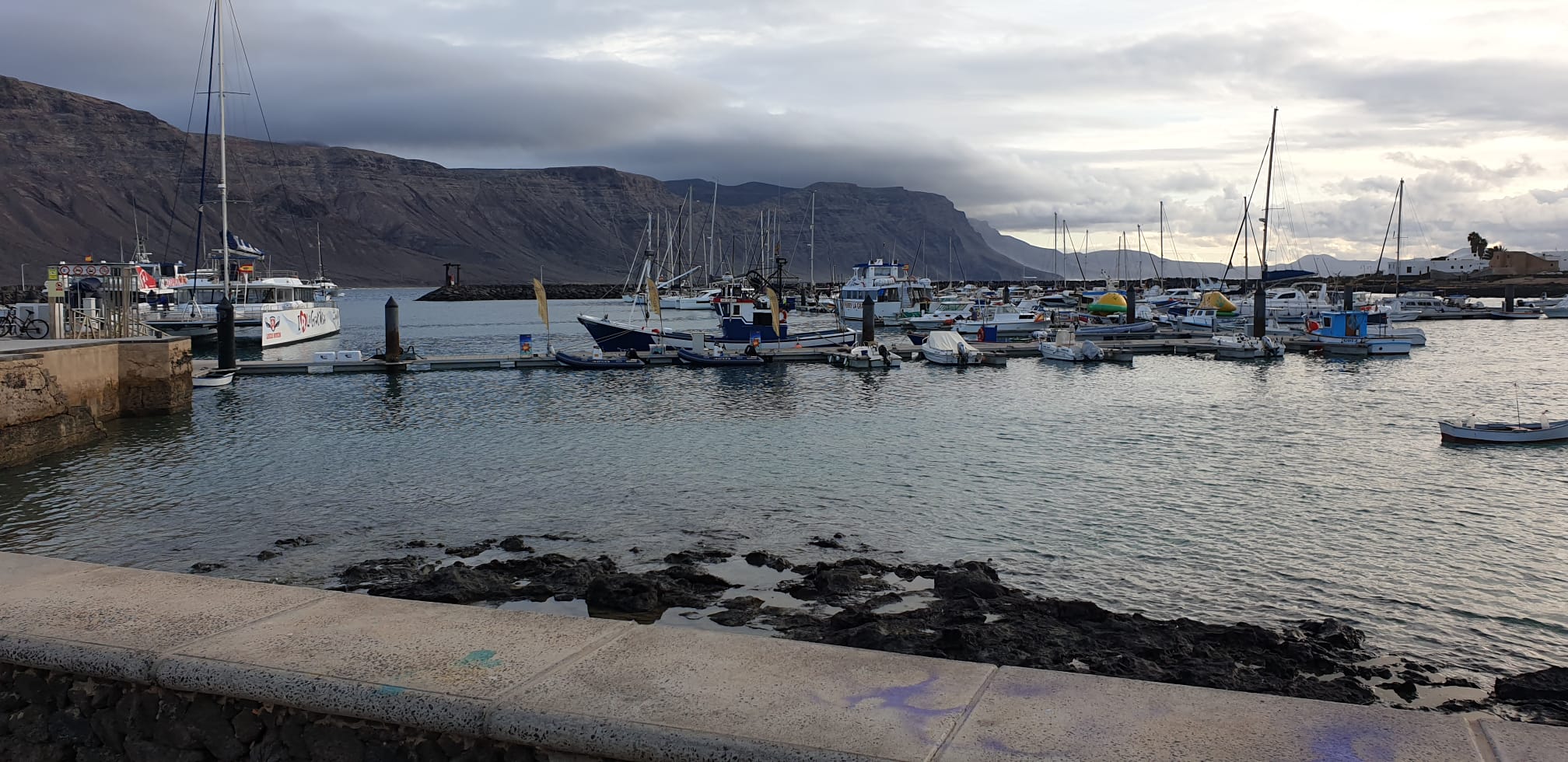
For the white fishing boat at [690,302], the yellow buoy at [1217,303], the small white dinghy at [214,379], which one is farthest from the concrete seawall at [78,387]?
the white fishing boat at [690,302]

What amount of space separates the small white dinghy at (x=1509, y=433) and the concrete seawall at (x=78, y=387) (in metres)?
32.8

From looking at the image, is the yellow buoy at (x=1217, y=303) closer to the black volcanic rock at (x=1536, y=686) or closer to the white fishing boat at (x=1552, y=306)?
the white fishing boat at (x=1552, y=306)

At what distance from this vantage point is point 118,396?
28.2 m

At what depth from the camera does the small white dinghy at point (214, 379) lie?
37312mm

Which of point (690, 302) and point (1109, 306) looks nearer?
point (1109, 306)

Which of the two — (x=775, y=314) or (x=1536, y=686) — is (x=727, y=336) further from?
(x=1536, y=686)

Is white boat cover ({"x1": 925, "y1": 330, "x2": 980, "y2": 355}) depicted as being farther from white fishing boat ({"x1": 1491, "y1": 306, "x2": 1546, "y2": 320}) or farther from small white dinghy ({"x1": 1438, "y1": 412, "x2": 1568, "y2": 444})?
white fishing boat ({"x1": 1491, "y1": 306, "x2": 1546, "y2": 320})

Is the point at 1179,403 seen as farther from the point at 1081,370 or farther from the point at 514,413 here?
the point at 514,413

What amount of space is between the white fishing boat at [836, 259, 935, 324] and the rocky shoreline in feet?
240

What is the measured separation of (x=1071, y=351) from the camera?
51.8 metres

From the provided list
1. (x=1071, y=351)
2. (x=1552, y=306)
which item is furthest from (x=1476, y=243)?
(x=1071, y=351)

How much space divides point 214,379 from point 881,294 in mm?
61107

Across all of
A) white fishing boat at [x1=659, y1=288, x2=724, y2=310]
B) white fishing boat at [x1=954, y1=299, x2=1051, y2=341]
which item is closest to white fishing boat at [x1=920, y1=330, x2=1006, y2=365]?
white fishing boat at [x1=954, y1=299, x2=1051, y2=341]

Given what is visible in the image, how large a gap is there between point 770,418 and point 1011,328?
140 feet
